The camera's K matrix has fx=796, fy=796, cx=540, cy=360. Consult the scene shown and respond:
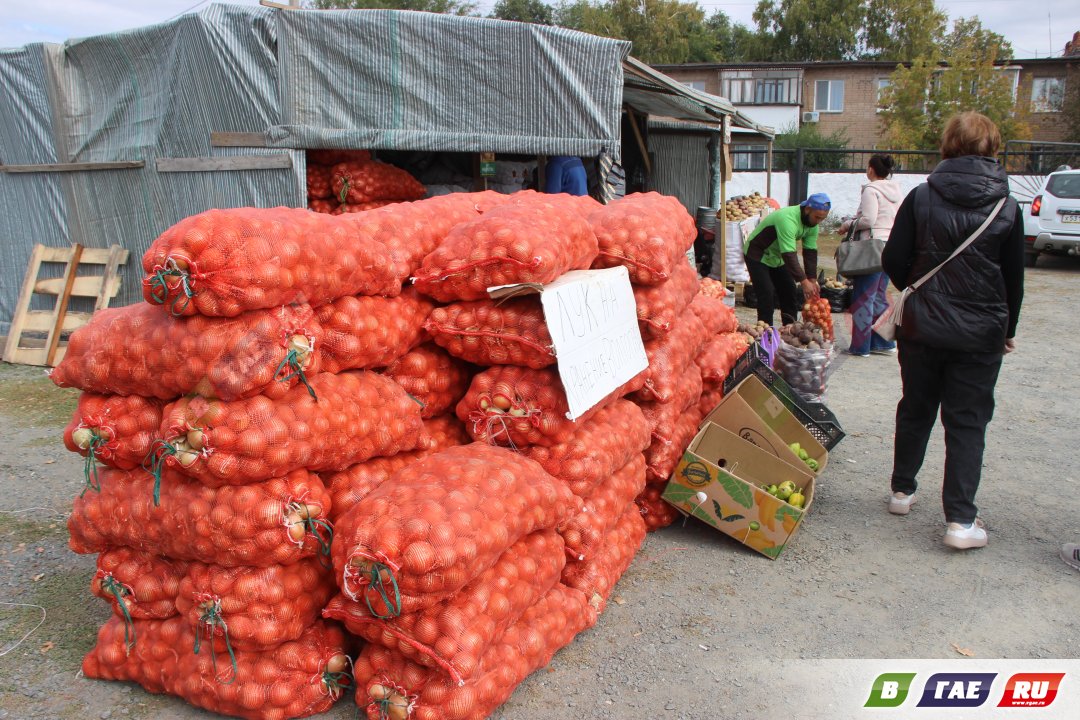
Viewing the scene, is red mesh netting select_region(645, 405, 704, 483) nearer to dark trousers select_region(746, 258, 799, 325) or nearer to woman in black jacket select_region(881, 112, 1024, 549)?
woman in black jacket select_region(881, 112, 1024, 549)

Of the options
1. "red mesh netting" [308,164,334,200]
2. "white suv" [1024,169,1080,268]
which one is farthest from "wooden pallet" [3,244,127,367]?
"white suv" [1024,169,1080,268]

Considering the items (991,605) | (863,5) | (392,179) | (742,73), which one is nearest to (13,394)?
(392,179)

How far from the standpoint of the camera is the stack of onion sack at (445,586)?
8.38ft

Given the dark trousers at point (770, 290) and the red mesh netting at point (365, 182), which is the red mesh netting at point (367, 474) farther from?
the dark trousers at point (770, 290)

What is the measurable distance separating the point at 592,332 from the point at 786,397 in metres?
2.24

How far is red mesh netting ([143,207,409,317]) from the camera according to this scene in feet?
8.27

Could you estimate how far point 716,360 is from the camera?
17.4 feet

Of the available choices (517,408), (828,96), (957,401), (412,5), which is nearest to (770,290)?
(957,401)

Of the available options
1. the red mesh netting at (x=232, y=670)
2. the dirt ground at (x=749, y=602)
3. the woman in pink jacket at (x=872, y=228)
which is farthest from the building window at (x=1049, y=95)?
the red mesh netting at (x=232, y=670)

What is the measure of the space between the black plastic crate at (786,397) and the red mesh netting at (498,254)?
2.12m

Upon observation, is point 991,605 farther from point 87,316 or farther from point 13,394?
point 87,316

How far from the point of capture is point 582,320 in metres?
3.51

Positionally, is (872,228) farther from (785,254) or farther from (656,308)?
(656,308)

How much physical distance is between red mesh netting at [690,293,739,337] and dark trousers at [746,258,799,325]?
10.1 feet
